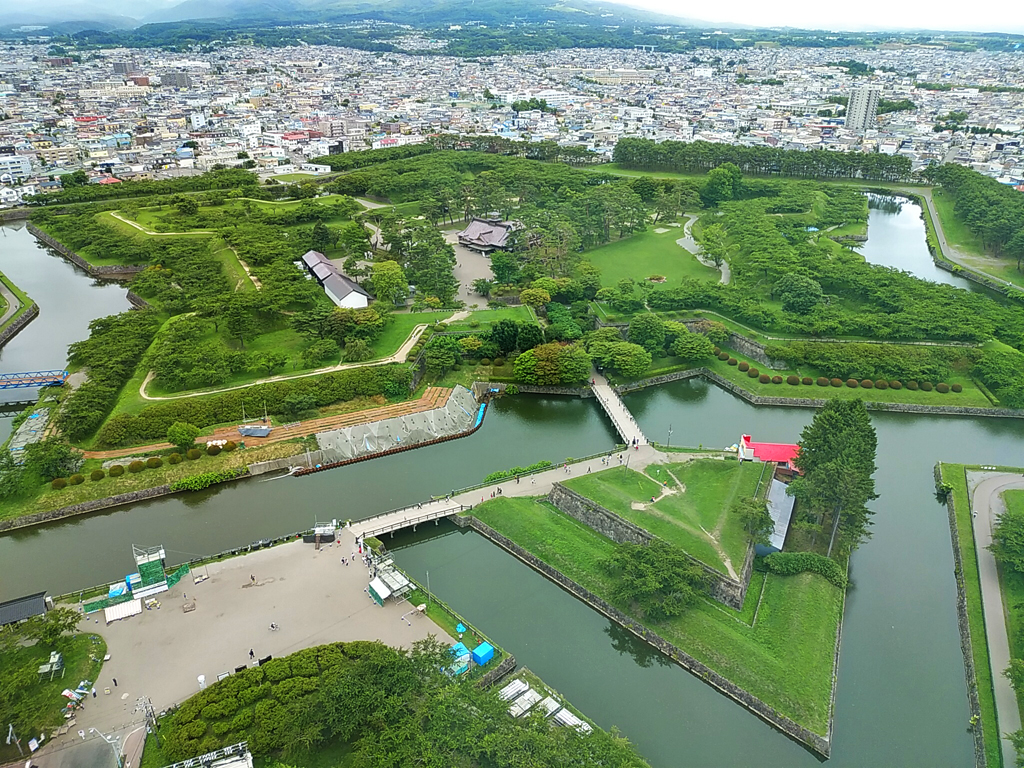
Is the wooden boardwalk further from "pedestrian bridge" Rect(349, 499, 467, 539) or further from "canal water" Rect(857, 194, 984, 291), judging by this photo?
"canal water" Rect(857, 194, 984, 291)

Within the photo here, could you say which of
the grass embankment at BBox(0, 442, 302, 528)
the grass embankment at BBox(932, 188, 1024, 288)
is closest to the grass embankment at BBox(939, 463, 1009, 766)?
the grass embankment at BBox(0, 442, 302, 528)

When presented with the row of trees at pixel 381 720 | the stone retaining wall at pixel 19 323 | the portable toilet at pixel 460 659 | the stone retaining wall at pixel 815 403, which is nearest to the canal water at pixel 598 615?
the stone retaining wall at pixel 815 403

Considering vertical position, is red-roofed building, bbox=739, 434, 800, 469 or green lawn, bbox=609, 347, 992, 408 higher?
red-roofed building, bbox=739, 434, 800, 469

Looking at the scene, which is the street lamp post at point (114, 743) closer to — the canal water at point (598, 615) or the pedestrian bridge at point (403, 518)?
the canal water at point (598, 615)

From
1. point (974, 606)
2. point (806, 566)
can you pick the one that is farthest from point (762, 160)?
point (806, 566)

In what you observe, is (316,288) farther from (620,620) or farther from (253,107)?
(253,107)

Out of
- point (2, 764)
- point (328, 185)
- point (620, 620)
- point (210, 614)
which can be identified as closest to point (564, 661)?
point (620, 620)

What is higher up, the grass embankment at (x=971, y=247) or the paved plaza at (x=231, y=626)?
the paved plaza at (x=231, y=626)
